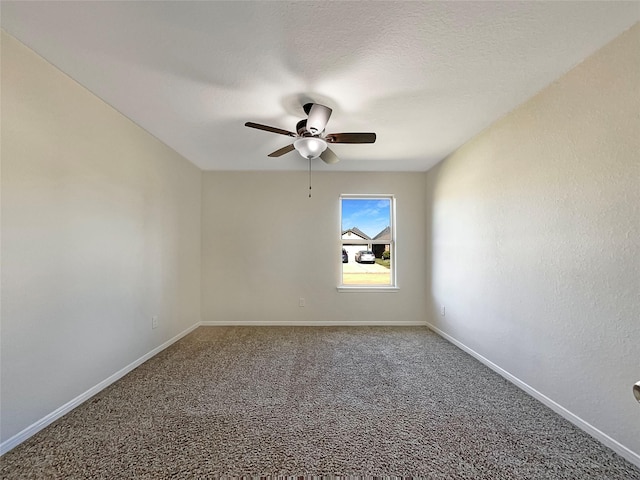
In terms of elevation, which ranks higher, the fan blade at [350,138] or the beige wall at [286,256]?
the fan blade at [350,138]

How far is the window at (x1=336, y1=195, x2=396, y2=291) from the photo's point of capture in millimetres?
4207

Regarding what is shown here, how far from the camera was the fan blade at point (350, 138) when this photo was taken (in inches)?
86.0

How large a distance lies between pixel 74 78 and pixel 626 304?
3.77 m

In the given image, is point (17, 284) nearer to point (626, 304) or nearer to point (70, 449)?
point (70, 449)

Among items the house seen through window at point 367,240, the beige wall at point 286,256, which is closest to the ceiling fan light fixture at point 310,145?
the beige wall at point 286,256

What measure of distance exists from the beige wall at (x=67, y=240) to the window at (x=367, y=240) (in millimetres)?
2568

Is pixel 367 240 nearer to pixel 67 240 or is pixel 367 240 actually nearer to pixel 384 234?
pixel 384 234

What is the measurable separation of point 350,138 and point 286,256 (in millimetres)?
2280

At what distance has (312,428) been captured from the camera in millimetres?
1697

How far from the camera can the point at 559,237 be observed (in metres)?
1.85

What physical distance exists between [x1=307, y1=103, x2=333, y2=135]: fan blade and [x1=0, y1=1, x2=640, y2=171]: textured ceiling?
0.36 ft

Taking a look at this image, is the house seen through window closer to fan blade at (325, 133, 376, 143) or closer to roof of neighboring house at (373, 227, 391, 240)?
roof of neighboring house at (373, 227, 391, 240)

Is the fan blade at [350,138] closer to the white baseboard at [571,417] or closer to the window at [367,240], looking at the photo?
the window at [367,240]

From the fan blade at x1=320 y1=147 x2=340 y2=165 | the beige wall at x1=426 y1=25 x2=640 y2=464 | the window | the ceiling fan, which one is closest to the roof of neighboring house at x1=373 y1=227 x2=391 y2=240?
the window
